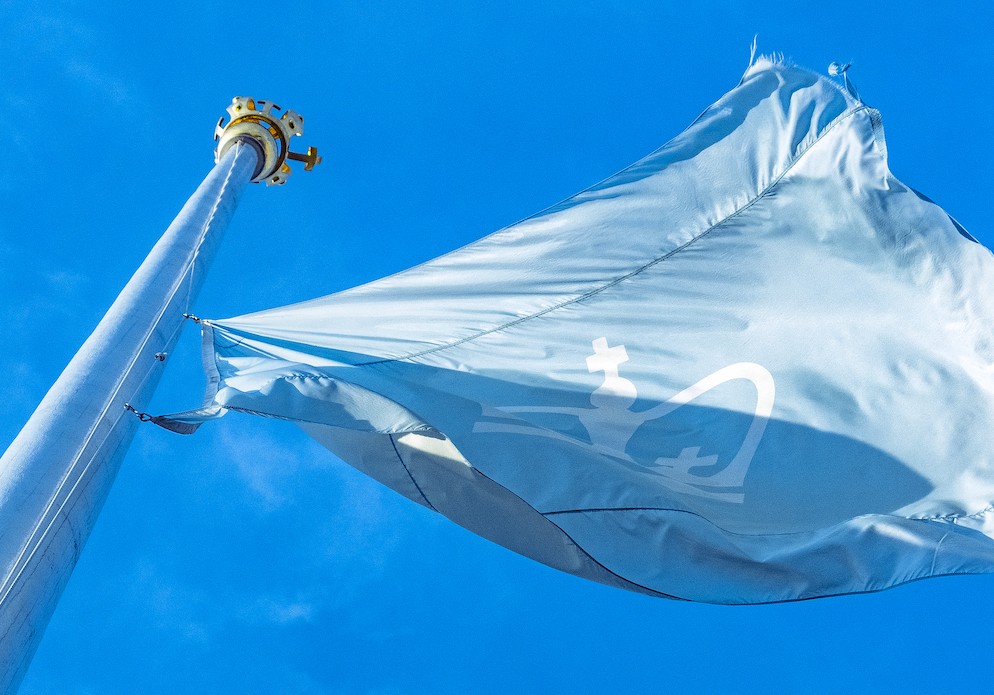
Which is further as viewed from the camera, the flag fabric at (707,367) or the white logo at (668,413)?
the white logo at (668,413)

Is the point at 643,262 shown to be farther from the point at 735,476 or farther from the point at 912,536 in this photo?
the point at 912,536

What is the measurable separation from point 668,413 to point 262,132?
10.1 meters

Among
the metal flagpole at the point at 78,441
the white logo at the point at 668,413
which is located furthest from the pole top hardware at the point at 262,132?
the white logo at the point at 668,413

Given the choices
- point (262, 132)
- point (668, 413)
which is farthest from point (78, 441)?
point (262, 132)

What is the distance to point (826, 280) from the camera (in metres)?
12.1

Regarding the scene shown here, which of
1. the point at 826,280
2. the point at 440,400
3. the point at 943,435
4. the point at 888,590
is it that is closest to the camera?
the point at 888,590

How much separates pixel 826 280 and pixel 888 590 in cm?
387

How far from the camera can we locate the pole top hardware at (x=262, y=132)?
736 inches

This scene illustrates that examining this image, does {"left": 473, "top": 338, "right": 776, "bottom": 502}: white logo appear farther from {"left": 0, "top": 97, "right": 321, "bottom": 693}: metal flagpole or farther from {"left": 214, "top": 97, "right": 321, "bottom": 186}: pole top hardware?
{"left": 214, "top": 97, "right": 321, "bottom": 186}: pole top hardware

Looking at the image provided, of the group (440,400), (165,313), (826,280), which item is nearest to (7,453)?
(165,313)

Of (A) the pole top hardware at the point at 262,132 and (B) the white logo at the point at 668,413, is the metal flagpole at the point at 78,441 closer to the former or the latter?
(B) the white logo at the point at 668,413

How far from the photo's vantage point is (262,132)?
18812 mm

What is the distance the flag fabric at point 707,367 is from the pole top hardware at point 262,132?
25.9 feet

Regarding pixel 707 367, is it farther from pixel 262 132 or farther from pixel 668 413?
pixel 262 132
